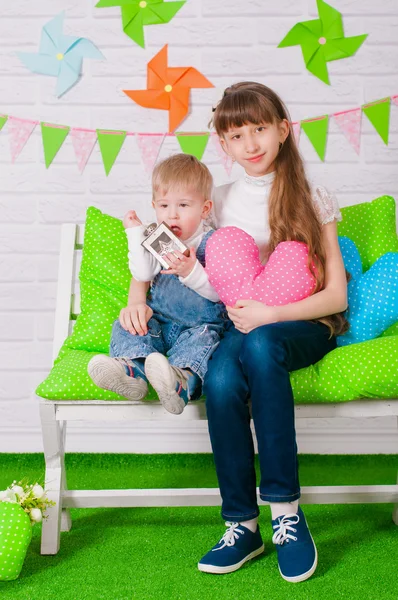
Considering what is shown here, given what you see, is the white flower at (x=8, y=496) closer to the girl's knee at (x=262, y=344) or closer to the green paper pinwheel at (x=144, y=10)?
the girl's knee at (x=262, y=344)

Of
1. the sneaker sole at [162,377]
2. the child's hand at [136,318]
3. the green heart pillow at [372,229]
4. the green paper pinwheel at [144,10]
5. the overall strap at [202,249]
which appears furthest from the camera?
the green paper pinwheel at [144,10]

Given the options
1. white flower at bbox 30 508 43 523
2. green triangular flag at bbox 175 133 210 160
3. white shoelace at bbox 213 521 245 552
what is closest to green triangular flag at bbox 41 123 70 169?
green triangular flag at bbox 175 133 210 160

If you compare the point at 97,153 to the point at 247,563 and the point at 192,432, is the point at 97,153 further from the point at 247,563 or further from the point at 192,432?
the point at 247,563

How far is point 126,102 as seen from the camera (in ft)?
7.76

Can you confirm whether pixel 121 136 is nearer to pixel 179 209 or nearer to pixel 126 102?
pixel 126 102

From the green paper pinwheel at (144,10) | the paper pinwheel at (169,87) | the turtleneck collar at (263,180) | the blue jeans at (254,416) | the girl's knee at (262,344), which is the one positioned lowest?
the blue jeans at (254,416)

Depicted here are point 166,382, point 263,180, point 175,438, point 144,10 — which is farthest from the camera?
point 175,438

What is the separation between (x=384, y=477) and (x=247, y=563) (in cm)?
81

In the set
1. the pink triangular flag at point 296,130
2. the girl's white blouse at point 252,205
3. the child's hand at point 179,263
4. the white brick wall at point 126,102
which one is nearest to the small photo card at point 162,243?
the child's hand at point 179,263

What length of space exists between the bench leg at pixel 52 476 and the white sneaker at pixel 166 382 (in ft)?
0.95

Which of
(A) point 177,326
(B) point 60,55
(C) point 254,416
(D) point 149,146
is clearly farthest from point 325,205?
(B) point 60,55

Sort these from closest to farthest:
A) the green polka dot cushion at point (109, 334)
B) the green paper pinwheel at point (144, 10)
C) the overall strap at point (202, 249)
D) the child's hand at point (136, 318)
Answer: the green polka dot cushion at point (109, 334) < the child's hand at point (136, 318) < the overall strap at point (202, 249) < the green paper pinwheel at point (144, 10)

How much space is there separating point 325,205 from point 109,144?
0.81m

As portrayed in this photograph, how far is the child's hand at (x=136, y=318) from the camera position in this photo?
1.71 meters
